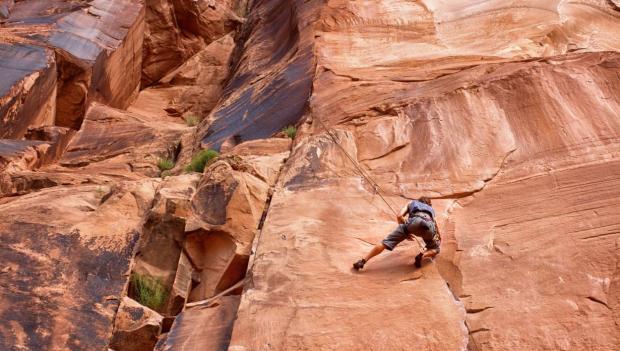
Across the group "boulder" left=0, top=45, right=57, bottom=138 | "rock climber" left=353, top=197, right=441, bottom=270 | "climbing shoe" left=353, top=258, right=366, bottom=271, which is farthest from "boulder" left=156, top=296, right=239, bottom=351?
"boulder" left=0, top=45, right=57, bottom=138

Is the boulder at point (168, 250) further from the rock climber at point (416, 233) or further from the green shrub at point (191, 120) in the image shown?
the green shrub at point (191, 120)

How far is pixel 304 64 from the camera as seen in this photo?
1548 centimetres

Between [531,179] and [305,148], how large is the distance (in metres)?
3.68

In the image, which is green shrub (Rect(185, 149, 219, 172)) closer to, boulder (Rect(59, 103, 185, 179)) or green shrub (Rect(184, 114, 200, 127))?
boulder (Rect(59, 103, 185, 179))

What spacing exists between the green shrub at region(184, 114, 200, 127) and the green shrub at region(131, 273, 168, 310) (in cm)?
1078

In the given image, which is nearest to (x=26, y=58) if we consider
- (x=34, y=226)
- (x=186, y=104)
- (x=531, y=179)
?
(x=186, y=104)

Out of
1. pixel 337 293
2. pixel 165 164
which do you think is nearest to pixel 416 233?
pixel 337 293

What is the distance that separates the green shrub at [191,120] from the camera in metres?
20.9

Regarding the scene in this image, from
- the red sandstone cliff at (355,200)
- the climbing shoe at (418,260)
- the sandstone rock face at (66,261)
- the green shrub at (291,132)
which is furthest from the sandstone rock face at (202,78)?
the climbing shoe at (418,260)

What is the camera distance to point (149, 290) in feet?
33.2

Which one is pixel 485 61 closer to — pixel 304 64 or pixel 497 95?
pixel 497 95

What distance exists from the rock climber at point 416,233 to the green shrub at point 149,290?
9.47 ft

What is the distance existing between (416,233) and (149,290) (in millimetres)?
3856

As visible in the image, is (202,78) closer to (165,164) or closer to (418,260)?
(165,164)
